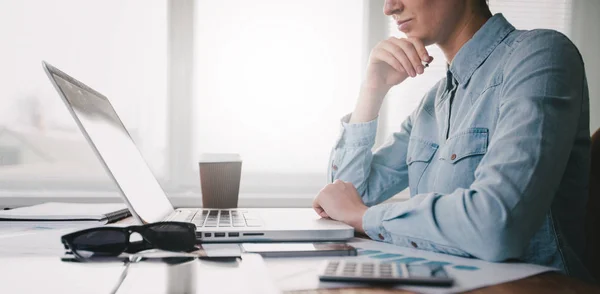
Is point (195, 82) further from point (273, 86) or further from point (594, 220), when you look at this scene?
point (594, 220)

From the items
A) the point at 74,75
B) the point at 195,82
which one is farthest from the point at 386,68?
the point at 74,75

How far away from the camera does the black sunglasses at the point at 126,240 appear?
649 mm

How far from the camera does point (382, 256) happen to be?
80cm

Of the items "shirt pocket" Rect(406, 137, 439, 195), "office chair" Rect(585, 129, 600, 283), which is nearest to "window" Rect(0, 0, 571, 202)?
"shirt pocket" Rect(406, 137, 439, 195)

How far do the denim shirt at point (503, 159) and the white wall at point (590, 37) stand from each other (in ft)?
4.99

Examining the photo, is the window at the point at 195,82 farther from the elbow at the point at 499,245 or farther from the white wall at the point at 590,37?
the elbow at the point at 499,245

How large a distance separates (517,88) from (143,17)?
1.70 metres

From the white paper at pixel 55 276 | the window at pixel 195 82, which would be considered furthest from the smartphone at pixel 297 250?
the window at pixel 195 82

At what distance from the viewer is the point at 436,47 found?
2398 mm

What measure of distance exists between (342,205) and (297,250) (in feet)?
1.04

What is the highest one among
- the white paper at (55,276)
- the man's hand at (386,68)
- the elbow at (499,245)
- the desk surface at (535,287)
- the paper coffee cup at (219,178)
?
the man's hand at (386,68)

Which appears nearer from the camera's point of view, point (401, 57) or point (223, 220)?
point (223, 220)

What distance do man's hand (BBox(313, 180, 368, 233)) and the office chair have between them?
0.53 meters

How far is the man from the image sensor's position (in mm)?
826
